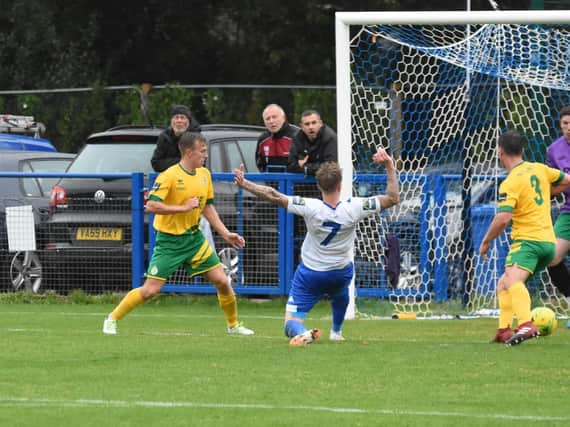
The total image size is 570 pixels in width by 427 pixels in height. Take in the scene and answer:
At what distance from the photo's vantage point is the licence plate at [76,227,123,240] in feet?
53.2

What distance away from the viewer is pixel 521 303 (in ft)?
37.0

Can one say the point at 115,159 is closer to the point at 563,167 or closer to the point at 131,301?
the point at 131,301

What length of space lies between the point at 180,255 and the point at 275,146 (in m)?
3.55

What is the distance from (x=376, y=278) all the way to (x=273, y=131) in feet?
6.32

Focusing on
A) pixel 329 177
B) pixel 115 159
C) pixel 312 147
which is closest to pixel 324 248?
pixel 329 177

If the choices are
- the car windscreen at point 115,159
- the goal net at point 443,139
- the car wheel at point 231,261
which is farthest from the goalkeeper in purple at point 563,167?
the car windscreen at point 115,159

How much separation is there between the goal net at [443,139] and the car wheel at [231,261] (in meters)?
1.57

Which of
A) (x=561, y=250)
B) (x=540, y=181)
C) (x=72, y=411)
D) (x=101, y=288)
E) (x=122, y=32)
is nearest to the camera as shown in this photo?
(x=72, y=411)

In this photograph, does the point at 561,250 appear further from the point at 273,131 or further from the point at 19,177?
the point at 19,177

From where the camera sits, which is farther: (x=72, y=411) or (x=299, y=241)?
(x=299, y=241)

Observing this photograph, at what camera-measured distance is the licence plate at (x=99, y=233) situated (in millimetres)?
16203

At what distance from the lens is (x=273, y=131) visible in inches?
607

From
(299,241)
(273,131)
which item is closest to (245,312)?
(299,241)

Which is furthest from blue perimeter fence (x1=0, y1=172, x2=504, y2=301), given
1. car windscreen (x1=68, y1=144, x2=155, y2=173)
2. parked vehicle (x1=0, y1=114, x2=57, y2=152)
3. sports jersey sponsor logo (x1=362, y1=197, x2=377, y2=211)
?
parked vehicle (x1=0, y1=114, x2=57, y2=152)
